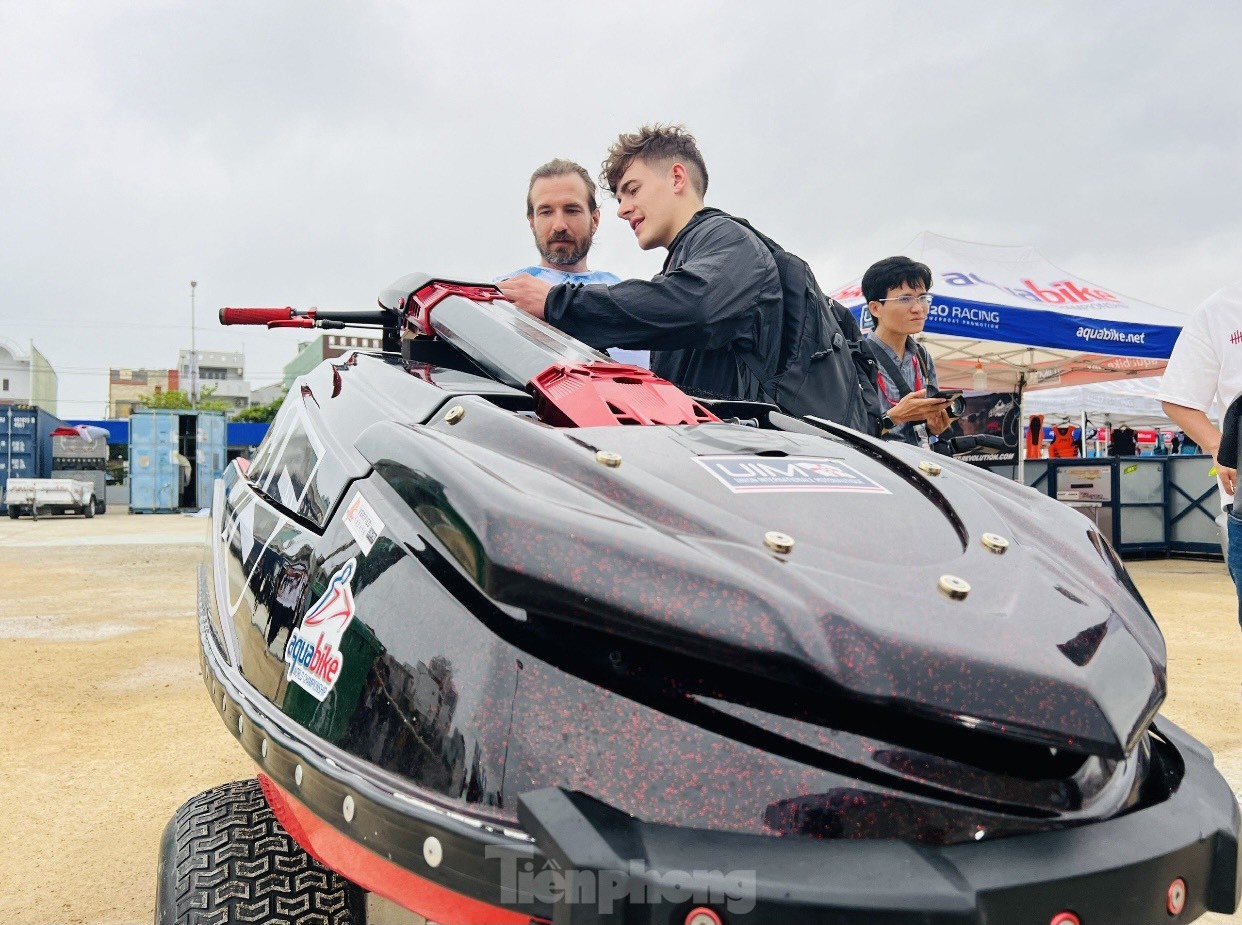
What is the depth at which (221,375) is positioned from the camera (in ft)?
298

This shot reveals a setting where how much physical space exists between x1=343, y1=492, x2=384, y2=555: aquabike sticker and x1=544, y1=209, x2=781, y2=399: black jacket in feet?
2.49

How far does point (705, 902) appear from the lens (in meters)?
0.73

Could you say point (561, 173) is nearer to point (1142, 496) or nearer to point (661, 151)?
point (661, 151)

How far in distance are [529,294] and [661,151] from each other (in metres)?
0.64

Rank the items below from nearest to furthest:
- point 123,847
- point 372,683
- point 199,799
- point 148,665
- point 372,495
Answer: point 372,683 → point 372,495 → point 199,799 → point 123,847 → point 148,665

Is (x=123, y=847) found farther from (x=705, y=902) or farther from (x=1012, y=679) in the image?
(x=1012, y=679)

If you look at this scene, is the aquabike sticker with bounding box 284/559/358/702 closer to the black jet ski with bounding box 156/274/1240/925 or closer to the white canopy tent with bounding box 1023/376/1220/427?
the black jet ski with bounding box 156/274/1240/925

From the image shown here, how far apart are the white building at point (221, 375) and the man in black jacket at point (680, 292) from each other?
87.8 m

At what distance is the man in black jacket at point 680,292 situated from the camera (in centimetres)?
182

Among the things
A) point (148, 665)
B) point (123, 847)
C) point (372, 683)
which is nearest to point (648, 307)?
point (372, 683)

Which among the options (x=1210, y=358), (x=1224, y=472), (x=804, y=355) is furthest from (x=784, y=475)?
(x=1210, y=358)

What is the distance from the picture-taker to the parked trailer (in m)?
18.0

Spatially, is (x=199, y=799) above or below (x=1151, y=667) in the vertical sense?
below

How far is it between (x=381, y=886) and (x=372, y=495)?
471 millimetres
